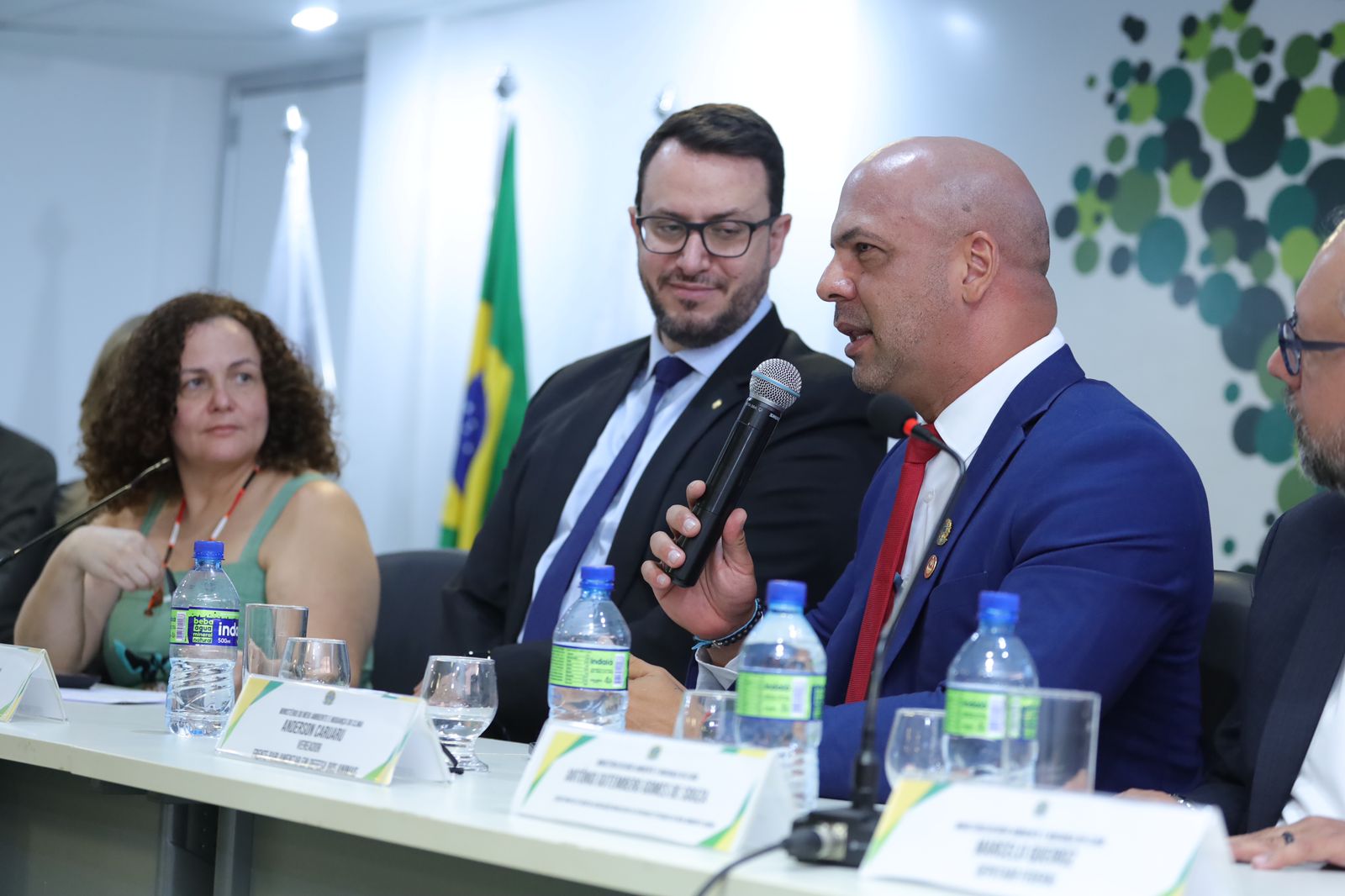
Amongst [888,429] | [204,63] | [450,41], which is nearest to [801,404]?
[888,429]

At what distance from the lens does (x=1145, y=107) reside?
390 cm

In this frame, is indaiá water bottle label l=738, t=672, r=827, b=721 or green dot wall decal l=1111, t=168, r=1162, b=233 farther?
green dot wall decal l=1111, t=168, r=1162, b=233

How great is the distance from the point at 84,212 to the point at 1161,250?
4.42 metres

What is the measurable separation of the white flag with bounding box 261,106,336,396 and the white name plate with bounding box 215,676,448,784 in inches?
158

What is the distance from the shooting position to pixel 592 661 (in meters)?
1.54

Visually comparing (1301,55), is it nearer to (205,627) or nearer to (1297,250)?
(1297,250)

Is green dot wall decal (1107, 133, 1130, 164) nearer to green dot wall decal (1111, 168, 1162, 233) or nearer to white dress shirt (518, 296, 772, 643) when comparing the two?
green dot wall decal (1111, 168, 1162, 233)

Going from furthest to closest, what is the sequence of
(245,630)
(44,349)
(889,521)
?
(44,349)
(889,521)
(245,630)

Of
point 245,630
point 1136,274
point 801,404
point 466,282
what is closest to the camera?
point 245,630

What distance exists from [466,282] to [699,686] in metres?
3.54

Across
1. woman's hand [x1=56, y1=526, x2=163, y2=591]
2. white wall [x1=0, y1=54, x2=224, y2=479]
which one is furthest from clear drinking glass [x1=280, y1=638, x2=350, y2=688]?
white wall [x1=0, y1=54, x2=224, y2=479]

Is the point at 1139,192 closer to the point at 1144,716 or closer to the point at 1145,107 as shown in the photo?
the point at 1145,107

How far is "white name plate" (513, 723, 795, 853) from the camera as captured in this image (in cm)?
117

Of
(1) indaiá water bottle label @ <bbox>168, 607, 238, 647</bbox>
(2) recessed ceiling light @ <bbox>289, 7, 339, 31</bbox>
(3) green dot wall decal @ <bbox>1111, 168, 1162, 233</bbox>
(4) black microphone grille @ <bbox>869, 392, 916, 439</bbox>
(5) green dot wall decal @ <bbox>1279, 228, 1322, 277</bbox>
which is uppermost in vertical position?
(2) recessed ceiling light @ <bbox>289, 7, 339, 31</bbox>
